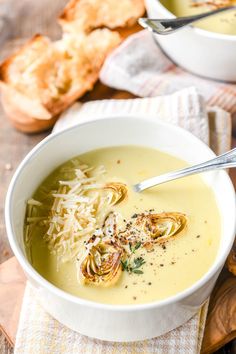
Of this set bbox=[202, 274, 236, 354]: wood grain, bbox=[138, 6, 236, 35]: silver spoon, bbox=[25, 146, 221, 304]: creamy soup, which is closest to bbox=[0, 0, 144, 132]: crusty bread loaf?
bbox=[138, 6, 236, 35]: silver spoon

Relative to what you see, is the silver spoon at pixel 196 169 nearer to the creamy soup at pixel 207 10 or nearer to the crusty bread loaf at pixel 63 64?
the crusty bread loaf at pixel 63 64

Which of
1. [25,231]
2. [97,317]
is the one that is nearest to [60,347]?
[97,317]

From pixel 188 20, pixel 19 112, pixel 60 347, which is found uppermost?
pixel 188 20

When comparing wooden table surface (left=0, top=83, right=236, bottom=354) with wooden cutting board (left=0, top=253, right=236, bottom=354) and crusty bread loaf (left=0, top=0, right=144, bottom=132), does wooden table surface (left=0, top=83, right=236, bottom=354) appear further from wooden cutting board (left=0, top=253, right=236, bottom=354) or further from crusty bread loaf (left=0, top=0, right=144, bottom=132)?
wooden cutting board (left=0, top=253, right=236, bottom=354)

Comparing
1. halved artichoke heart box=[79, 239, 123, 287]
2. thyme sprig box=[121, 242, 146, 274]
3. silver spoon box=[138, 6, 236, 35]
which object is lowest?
thyme sprig box=[121, 242, 146, 274]

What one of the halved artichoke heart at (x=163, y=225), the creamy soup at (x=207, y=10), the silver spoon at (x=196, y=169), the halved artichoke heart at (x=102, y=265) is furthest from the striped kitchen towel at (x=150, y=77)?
the halved artichoke heart at (x=102, y=265)

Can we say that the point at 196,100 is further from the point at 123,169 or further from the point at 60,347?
the point at 60,347
